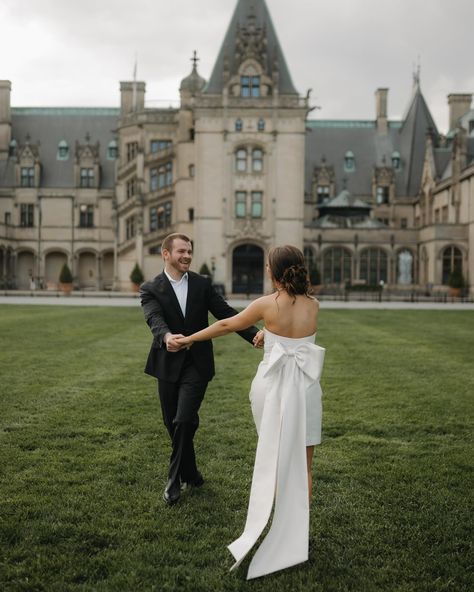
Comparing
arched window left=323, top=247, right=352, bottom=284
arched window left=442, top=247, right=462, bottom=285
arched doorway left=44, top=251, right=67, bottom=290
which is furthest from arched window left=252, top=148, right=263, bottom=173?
arched doorway left=44, top=251, right=67, bottom=290

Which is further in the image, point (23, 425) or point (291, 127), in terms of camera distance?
point (291, 127)

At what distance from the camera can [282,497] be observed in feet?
15.0

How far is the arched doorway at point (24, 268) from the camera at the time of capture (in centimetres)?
6153

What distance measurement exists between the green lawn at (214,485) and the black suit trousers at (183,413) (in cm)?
30

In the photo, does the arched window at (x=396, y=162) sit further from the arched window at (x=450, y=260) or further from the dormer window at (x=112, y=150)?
the dormer window at (x=112, y=150)

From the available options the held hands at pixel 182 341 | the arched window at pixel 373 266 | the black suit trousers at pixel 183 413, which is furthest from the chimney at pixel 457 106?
the held hands at pixel 182 341

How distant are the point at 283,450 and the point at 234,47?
161 feet

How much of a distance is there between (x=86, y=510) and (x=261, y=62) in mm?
46416

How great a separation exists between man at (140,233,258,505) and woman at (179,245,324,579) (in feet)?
3.22

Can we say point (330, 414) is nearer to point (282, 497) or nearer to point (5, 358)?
point (282, 497)

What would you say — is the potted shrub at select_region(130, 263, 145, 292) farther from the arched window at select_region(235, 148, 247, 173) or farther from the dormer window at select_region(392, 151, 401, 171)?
the dormer window at select_region(392, 151, 401, 171)

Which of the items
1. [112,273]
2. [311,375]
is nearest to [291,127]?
[112,273]

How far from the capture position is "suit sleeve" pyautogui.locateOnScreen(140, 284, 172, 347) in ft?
18.1

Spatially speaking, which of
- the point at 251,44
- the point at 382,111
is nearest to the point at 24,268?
the point at 251,44
